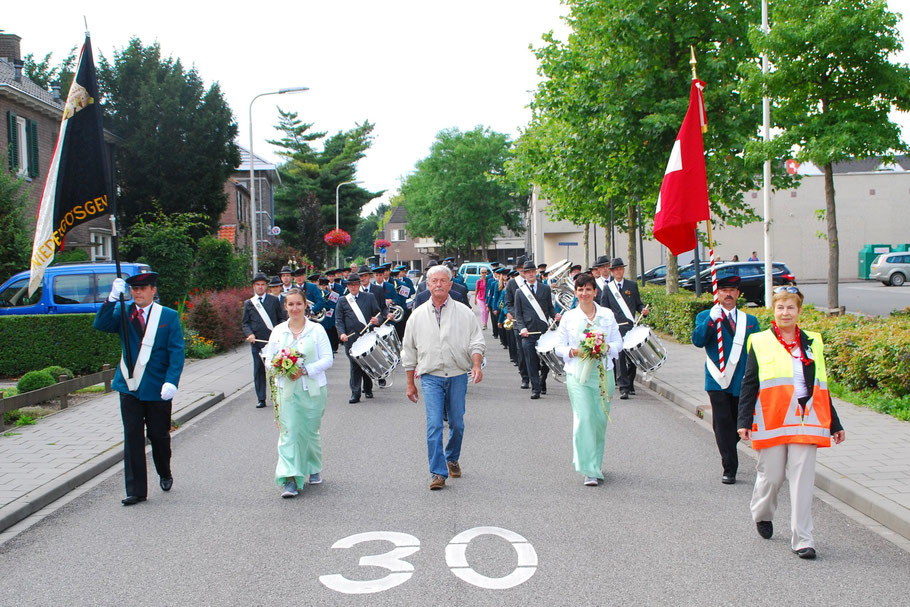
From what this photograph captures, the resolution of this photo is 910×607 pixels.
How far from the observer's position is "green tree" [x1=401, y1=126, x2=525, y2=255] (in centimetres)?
6800

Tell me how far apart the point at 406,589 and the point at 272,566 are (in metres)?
0.93

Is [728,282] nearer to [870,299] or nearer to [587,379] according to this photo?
[587,379]

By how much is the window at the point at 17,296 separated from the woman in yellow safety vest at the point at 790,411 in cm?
1512

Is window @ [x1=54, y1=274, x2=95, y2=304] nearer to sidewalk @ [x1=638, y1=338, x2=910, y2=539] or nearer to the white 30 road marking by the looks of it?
sidewalk @ [x1=638, y1=338, x2=910, y2=539]

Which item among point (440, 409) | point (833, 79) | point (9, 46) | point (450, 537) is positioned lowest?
point (450, 537)

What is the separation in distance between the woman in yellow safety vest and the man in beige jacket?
2333 millimetres

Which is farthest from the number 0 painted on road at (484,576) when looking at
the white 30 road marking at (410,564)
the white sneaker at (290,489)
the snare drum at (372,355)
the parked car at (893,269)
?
the parked car at (893,269)

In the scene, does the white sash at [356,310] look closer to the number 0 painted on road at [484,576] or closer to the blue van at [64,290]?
the blue van at [64,290]

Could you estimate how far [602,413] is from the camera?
7.00 m

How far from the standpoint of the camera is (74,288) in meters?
16.6

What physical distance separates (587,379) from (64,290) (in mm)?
13141

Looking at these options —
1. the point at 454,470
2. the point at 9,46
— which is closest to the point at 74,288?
the point at 454,470

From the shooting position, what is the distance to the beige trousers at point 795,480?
496cm

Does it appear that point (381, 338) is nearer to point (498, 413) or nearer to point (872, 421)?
point (498, 413)
